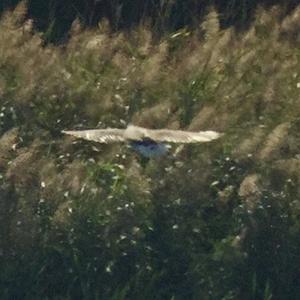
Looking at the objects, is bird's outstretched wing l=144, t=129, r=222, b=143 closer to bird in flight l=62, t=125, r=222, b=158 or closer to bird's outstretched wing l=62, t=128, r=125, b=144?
bird in flight l=62, t=125, r=222, b=158

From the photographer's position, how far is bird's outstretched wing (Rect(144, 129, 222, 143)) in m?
6.25

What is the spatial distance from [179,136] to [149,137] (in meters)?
0.13

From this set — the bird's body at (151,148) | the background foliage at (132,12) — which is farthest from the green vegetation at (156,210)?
the background foliage at (132,12)

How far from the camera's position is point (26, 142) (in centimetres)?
681

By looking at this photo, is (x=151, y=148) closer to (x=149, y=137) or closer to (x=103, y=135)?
(x=149, y=137)

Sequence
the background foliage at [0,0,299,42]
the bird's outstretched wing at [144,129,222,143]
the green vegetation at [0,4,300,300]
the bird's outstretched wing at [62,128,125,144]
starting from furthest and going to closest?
the background foliage at [0,0,299,42]
the bird's outstretched wing at [62,128,125,144]
the bird's outstretched wing at [144,129,222,143]
the green vegetation at [0,4,300,300]

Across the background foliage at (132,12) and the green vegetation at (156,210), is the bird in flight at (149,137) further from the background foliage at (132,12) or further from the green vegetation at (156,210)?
the background foliage at (132,12)

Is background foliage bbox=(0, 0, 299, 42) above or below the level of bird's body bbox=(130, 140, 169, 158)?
below

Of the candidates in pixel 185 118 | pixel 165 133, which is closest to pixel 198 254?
pixel 165 133

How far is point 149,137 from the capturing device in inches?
247

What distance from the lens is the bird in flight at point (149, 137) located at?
20.6 ft

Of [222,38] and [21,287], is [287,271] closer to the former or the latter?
[21,287]

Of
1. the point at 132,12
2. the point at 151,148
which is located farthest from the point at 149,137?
the point at 132,12

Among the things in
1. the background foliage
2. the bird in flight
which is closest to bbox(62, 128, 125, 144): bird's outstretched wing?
the bird in flight
